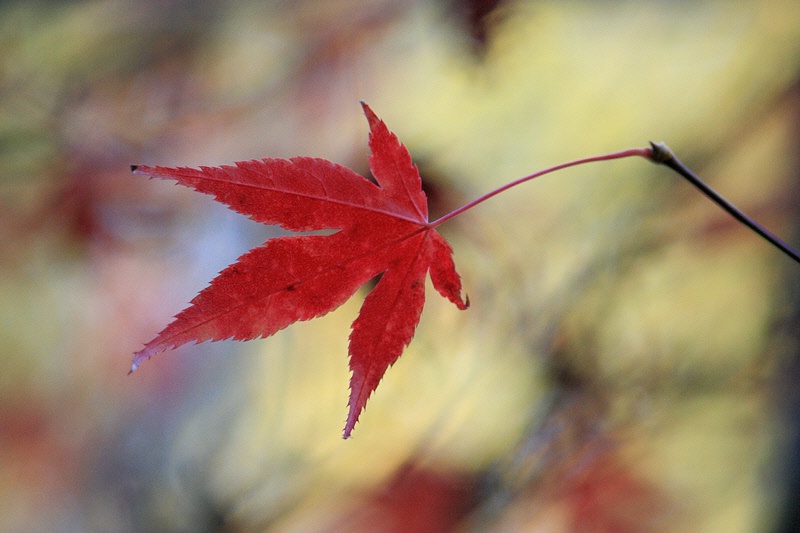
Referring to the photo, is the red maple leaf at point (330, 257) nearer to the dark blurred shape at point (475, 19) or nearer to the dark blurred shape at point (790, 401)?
the dark blurred shape at point (475, 19)

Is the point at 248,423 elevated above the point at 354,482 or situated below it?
above

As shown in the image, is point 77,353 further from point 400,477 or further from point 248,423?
point 400,477

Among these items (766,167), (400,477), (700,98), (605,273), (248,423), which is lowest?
(400,477)

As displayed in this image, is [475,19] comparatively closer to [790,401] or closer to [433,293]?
[433,293]

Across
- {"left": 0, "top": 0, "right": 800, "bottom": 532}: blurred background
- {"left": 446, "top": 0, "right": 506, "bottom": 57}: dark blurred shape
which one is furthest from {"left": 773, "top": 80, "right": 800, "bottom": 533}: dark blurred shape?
{"left": 446, "top": 0, "right": 506, "bottom": 57}: dark blurred shape

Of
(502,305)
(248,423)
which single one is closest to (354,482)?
(248,423)

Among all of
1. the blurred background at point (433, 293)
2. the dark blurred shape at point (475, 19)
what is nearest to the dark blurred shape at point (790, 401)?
the blurred background at point (433, 293)

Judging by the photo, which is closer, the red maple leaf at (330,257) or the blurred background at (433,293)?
the red maple leaf at (330,257)
